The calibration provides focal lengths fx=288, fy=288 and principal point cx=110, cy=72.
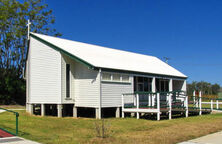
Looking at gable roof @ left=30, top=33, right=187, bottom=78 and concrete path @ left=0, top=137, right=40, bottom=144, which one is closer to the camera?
concrete path @ left=0, top=137, right=40, bottom=144

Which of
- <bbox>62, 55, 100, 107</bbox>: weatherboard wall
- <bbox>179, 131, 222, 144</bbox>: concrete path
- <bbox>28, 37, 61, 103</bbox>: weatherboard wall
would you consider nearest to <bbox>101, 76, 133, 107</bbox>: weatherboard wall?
<bbox>62, 55, 100, 107</bbox>: weatherboard wall

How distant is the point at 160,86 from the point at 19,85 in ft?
57.7

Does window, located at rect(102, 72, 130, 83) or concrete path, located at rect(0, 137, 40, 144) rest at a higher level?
window, located at rect(102, 72, 130, 83)

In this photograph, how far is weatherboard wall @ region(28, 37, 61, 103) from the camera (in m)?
19.6

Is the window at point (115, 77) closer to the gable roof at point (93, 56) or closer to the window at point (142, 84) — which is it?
the gable roof at point (93, 56)

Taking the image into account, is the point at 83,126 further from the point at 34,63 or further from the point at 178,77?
the point at 178,77

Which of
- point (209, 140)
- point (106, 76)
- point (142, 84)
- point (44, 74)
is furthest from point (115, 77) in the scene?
point (209, 140)

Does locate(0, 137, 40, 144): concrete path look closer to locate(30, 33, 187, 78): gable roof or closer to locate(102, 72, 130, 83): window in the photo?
locate(30, 33, 187, 78): gable roof

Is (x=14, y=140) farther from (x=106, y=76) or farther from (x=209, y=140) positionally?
(x=106, y=76)

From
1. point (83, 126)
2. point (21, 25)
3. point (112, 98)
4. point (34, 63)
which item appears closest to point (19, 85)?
point (21, 25)

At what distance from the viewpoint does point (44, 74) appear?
20516 millimetres

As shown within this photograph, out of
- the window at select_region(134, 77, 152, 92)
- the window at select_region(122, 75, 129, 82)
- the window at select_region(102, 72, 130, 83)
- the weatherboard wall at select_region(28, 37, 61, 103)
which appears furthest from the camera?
the window at select_region(134, 77, 152, 92)

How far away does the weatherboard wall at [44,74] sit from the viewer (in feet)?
64.2

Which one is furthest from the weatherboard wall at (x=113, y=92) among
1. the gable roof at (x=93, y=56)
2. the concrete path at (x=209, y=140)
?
the concrete path at (x=209, y=140)
